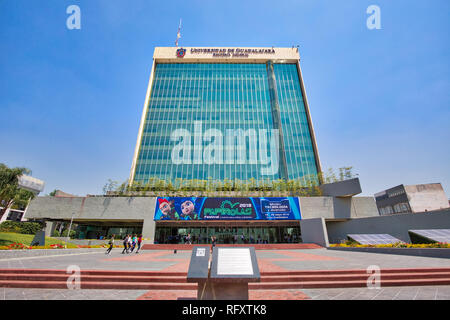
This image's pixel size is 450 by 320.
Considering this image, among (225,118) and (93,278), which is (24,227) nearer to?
(93,278)

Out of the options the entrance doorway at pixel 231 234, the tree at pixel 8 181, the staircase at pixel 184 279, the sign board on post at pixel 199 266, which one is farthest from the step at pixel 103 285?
the entrance doorway at pixel 231 234

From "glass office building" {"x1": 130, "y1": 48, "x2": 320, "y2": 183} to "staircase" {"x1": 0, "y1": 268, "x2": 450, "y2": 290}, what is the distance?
34765 millimetres

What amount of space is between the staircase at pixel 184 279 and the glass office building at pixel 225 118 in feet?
114

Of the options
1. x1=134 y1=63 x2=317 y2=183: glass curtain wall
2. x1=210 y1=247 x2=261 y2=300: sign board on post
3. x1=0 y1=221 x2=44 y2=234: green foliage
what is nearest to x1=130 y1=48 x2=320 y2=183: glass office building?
x1=134 y1=63 x2=317 y2=183: glass curtain wall

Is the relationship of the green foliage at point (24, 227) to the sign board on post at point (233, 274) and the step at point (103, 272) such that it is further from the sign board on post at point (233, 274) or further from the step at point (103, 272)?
the sign board on post at point (233, 274)

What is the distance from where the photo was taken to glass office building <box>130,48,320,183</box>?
144ft

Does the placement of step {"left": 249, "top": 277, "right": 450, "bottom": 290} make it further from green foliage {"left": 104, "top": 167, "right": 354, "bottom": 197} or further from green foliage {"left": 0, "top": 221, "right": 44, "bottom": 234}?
green foliage {"left": 0, "top": 221, "right": 44, "bottom": 234}

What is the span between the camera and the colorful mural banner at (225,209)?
30.0 metres

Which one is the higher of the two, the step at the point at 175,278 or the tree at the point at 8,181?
the tree at the point at 8,181

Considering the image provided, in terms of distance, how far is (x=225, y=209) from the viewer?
99.1ft

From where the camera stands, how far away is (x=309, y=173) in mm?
43344

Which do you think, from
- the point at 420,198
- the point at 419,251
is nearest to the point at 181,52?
the point at 419,251

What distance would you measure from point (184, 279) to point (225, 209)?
23.1 m
